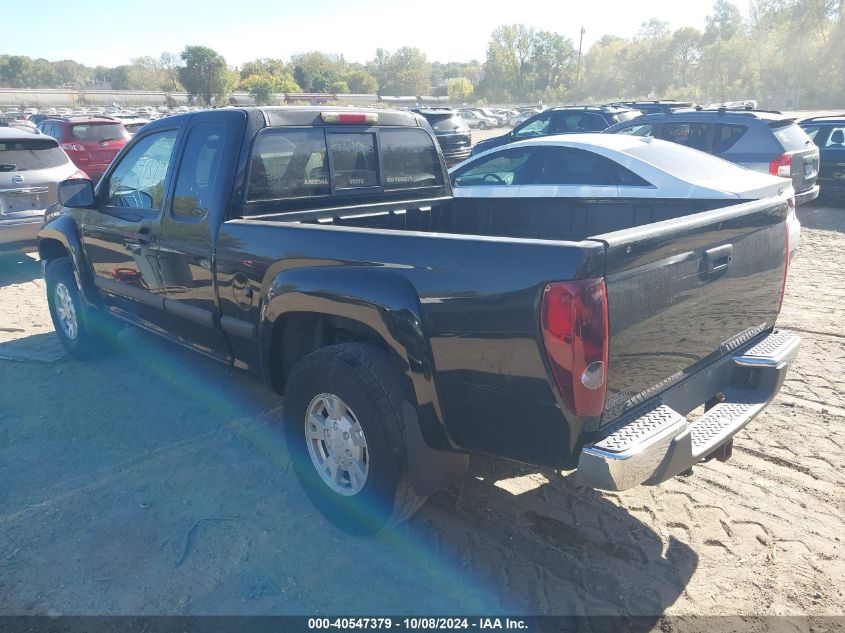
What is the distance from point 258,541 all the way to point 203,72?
5293 cm

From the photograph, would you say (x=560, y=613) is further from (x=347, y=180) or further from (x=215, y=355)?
(x=347, y=180)

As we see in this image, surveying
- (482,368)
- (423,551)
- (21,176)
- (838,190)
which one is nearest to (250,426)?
(423,551)

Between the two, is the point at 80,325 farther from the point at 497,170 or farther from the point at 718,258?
the point at 718,258

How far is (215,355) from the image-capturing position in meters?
3.90

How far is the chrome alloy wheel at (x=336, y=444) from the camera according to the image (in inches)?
Answer: 116

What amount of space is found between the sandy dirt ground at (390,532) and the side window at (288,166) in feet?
5.09

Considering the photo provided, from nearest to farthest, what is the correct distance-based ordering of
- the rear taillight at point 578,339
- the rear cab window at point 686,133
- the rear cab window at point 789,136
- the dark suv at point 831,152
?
the rear taillight at point 578,339 → the rear cab window at point 789,136 → the rear cab window at point 686,133 → the dark suv at point 831,152

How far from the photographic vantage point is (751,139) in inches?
354

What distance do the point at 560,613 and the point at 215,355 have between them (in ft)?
8.09

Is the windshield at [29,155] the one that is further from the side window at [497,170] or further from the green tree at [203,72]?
the green tree at [203,72]

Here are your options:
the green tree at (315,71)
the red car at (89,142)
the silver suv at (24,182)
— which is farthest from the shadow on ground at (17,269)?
the green tree at (315,71)

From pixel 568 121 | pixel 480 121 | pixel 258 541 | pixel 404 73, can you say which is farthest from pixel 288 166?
pixel 404 73

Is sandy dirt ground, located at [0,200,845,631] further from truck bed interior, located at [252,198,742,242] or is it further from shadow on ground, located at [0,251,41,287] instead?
shadow on ground, located at [0,251,41,287]

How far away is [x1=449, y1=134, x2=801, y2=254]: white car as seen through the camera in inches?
223
